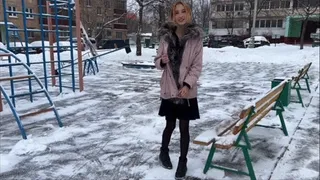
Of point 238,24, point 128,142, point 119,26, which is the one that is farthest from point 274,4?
point 128,142

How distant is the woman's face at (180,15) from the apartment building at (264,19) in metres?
44.2

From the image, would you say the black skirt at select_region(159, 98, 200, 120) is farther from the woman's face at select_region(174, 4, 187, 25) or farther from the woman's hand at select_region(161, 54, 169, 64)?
the woman's face at select_region(174, 4, 187, 25)

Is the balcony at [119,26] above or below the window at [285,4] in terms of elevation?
below

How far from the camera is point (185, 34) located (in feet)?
10.2

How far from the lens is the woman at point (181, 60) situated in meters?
3.10

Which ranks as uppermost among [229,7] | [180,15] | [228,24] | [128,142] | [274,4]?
[274,4]

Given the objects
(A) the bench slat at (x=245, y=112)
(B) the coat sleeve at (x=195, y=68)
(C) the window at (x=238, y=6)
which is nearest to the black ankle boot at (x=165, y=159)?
(B) the coat sleeve at (x=195, y=68)

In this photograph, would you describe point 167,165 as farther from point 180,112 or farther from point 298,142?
point 298,142

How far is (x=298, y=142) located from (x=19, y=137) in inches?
164

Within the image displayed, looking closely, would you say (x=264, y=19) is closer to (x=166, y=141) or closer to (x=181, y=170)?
(x=166, y=141)

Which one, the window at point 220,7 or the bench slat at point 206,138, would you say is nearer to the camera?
the bench slat at point 206,138

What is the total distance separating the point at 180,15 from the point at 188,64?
1.66 ft

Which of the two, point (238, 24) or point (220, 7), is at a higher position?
point (220, 7)

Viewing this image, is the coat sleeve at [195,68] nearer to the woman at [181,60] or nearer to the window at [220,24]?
the woman at [181,60]
